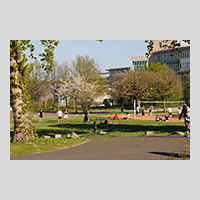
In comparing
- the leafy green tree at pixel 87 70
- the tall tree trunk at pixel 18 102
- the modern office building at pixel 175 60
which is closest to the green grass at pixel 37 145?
the tall tree trunk at pixel 18 102

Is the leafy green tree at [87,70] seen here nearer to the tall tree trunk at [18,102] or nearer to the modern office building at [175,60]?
the modern office building at [175,60]

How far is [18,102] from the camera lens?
17.1 metres

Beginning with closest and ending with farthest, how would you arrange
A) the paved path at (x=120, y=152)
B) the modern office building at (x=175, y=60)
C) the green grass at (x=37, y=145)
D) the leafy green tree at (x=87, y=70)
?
the paved path at (x=120, y=152)
the green grass at (x=37, y=145)
the leafy green tree at (x=87, y=70)
the modern office building at (x=175, y=60)

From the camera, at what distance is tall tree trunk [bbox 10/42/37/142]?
17.1 meters

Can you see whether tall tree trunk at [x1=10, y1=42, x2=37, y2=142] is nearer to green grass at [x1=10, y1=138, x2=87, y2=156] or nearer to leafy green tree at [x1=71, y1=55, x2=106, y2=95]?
green grass at [x1=10, y1=138, x2=87, y2=156]

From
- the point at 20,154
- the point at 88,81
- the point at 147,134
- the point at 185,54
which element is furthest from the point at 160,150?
the point at 185,54

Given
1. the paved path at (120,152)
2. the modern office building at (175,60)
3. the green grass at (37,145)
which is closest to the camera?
the paved path at (120,152)

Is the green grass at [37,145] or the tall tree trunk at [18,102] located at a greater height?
the tall tree trunk at [18,102]

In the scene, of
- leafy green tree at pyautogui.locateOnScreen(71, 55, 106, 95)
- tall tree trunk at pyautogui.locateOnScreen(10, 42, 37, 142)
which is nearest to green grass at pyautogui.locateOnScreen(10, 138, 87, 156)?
tall tree trunk at pyautogui.locateOnScreen(10, 42, 37, 142)

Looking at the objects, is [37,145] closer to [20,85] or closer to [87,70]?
[20,85]

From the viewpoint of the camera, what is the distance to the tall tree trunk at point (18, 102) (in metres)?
17.1

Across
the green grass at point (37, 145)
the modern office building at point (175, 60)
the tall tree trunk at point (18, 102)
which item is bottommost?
the green grass at point (37, 145)

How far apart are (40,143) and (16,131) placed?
1.57 meters

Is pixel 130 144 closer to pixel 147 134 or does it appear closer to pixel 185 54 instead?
pixel 147 134
